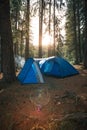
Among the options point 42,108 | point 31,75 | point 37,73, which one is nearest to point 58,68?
point 37,73

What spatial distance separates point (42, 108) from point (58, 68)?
651cm

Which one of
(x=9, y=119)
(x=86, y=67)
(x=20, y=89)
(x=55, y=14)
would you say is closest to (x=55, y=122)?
(x=9, y=119)

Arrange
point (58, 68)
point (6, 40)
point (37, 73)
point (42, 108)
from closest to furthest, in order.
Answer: point (42, 108) < point (6, 40) < point (37, 73) < point (58, 68)

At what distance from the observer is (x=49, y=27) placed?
84.1 ft

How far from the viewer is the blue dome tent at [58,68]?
1295 centimetres

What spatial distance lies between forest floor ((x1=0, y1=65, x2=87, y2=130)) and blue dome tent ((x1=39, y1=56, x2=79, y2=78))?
253 cm

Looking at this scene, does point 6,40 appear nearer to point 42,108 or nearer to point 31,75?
point 31,75

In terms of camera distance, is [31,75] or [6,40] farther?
[31,75]

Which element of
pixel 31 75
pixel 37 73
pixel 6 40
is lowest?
pixel 31 75

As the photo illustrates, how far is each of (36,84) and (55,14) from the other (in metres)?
15.4

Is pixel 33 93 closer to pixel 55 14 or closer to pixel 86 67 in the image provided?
pixel 86 67

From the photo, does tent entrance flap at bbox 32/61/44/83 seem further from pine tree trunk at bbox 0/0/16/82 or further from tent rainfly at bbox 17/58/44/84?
pine tree trunk at bbox 0/0/16/82

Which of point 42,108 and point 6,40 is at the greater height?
point 6,40

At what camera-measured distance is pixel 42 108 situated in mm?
6738
